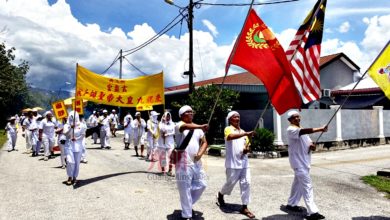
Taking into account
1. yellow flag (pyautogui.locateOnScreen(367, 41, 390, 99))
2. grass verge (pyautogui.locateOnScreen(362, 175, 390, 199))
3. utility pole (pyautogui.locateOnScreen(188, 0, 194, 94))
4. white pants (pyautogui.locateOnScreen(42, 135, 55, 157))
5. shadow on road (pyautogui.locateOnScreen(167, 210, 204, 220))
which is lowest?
shadow on road (pyautogui.locateOnScreen(167, 210, 204, 220))

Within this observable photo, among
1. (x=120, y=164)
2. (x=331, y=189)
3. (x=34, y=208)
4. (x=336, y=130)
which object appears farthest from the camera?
(x=336, y=130)

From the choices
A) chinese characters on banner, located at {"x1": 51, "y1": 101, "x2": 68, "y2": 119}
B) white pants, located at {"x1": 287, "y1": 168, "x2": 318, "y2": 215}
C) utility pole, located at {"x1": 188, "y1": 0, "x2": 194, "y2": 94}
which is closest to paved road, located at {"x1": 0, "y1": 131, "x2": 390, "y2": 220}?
white pants, located at {"x1": 287, "y1": 168, "x2": 318, "y2": 215}

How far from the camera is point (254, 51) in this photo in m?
6.20

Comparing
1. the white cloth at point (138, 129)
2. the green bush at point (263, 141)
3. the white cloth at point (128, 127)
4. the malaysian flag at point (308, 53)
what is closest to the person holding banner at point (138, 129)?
the white cloth at point (138, 129)

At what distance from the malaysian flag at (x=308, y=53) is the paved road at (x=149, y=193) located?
2.18 m

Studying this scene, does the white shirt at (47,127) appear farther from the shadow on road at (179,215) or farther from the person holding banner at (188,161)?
the person holding banner at (188,161)

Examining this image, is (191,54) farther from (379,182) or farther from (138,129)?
(379,182)

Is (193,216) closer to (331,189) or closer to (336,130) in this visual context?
(331,189)

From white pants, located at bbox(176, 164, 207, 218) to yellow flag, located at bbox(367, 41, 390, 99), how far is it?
318 centimetres

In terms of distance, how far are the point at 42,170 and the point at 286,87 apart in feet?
27.1

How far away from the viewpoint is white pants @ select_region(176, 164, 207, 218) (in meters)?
5.64

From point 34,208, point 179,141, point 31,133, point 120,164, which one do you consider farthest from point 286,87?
point 31,133

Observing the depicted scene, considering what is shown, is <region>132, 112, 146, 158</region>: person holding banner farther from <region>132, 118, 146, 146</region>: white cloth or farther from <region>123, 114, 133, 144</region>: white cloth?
<region>123, 114, 133, 144</region>: white cloth

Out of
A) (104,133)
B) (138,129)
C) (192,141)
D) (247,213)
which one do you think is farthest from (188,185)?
(104,133)
